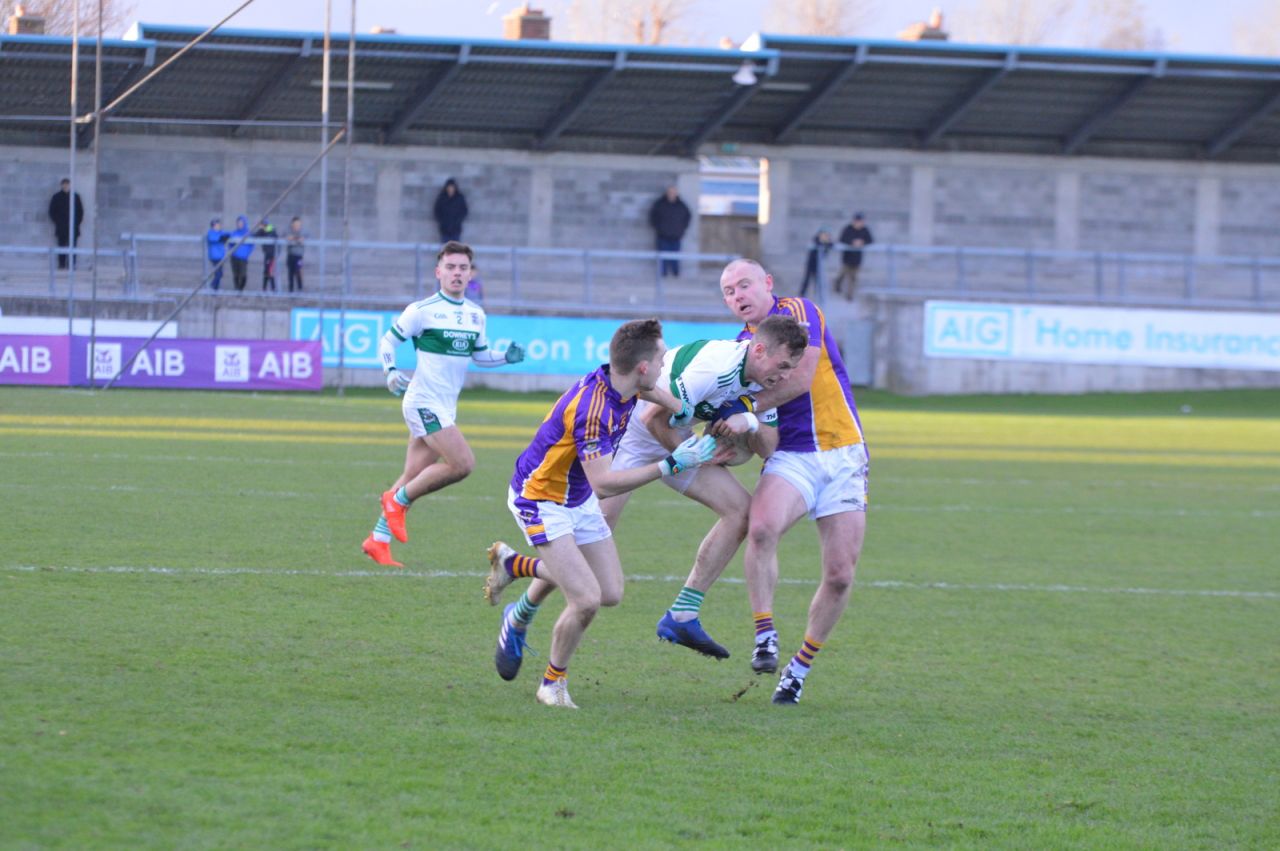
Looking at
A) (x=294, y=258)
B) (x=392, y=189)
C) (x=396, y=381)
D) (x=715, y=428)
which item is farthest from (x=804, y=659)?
(x=392, y=189)

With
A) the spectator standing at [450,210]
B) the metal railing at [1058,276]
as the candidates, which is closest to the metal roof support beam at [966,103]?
the metal railing at [1058,276]

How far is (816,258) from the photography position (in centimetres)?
3453

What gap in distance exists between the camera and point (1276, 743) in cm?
646

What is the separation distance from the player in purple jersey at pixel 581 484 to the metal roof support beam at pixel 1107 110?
3347 centimetres

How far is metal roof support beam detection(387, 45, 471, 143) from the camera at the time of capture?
33156 millimetres

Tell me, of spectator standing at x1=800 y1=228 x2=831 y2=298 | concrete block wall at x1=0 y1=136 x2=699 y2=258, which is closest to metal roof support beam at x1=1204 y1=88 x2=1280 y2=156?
spectator standing at x1=800 y1=228 x2=831 y2=298

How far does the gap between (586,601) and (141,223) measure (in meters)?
31.0

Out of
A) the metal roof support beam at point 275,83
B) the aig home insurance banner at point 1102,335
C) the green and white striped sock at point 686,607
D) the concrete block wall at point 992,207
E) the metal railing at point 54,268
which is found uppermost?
the metal roof support beam at point 275,83

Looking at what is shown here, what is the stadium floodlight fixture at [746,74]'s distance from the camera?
34.0 m

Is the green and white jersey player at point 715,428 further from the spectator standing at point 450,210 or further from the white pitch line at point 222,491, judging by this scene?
the spectator standing at point 450,210

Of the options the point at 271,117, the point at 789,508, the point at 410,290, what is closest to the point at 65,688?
the point at 789,508

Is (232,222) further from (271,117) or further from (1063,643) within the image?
(1063,643)

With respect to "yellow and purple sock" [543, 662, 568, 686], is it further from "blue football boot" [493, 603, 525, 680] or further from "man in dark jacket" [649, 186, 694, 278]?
"man in dark jacket" [649, 186, 694, 278]

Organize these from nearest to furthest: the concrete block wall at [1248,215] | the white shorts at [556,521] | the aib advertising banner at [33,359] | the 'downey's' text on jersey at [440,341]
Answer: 1. the white shorts at [556,521]
2. the 'downey's' text on jersey at [440,341]
3. the aib advertising banner at [33,359]
4. the concrete block wall at [1248,215]
